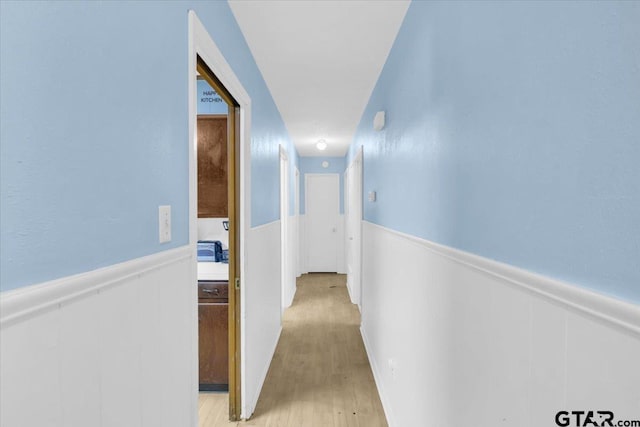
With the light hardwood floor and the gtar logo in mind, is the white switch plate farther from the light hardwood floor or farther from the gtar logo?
the light hardwood floor

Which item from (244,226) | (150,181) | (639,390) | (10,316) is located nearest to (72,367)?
(10,316)

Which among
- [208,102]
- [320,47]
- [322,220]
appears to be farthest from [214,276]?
[322,220]

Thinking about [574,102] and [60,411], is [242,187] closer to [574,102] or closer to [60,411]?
[60,411]

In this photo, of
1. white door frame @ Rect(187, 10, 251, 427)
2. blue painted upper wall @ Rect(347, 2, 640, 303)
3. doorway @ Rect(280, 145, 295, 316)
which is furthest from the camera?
doorway @ Rect(280, 145, 295, 316)

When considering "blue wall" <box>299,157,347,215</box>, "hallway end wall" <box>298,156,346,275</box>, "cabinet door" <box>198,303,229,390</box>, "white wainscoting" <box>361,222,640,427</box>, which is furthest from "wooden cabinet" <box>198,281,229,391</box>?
"blue wall" <box>299,157,347,215</box>

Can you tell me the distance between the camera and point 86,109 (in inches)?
30.2

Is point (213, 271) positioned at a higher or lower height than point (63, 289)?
lower

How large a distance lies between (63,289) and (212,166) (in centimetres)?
207

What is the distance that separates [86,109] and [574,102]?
99 cm

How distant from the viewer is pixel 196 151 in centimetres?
143

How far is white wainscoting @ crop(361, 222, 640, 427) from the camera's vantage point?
1.92 feet

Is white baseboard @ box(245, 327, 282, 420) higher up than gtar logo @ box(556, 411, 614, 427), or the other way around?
gtar logo @ box(556, 411, 614, 427)

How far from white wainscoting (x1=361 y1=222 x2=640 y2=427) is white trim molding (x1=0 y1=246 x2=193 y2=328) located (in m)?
0.95

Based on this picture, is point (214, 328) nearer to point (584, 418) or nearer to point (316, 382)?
point (316, 382)
